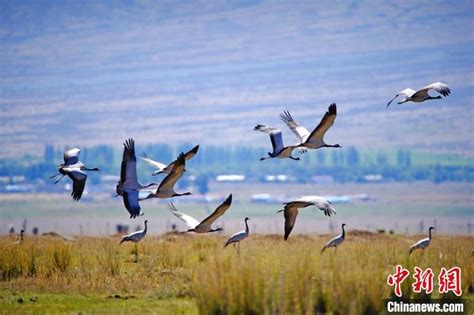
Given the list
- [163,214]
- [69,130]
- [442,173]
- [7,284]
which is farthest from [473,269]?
[69,130]

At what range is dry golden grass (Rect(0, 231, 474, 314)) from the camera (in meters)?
19.0

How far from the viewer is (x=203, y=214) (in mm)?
123812

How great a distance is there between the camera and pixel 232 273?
19.0 meters

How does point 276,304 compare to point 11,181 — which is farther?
point 11,181

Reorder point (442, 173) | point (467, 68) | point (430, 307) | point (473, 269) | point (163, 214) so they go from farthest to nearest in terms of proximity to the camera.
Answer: point (467, 68) → point (442, 173) → point (163, 214) → point (473, 269) → point (430, 307)

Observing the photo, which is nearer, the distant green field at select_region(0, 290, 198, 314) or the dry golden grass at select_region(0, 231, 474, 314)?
the dry golden grass at select_region(0, 231, 474, 314)

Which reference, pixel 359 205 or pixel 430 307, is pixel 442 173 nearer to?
pixel 359 205

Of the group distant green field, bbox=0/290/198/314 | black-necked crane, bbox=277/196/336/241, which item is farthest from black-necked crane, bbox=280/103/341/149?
distant green field, bbox=0/290/198/314

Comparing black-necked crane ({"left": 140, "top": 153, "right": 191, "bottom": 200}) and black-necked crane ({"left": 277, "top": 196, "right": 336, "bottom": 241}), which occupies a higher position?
black-necked crane ({"left": 140, "top": 153, "right": 191, "bottom": 200})

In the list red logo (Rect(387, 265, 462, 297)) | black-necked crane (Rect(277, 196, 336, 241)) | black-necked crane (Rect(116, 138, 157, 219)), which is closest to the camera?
red logo (Rect(387, 265, 462, 297))

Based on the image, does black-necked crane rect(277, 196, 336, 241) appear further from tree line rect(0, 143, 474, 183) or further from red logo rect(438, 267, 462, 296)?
tree line rect(0, 143, 474, 183)


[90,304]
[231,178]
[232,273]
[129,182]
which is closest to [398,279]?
[232,273]

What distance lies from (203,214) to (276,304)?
345 ft

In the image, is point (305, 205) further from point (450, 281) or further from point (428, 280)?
point (450, 281)
